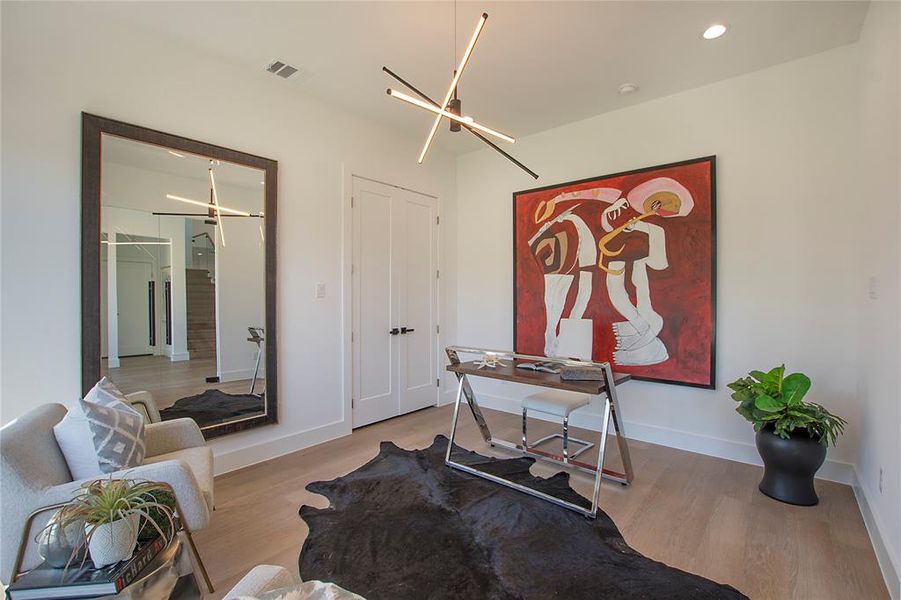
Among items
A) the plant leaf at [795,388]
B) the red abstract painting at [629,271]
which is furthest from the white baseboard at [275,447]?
the plant leaf at [795,388]

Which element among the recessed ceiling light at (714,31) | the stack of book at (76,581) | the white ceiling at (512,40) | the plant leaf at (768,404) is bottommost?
the stack of book at (76,581)

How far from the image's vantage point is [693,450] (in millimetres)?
3445

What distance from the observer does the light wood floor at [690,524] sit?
1954 millimetres

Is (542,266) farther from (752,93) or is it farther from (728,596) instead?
(728,596)

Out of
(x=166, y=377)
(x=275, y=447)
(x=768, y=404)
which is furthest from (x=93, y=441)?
(x=768, y=404)

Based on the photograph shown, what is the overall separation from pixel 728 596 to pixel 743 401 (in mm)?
1359

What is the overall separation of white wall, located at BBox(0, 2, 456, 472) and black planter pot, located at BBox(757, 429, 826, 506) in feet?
10.7

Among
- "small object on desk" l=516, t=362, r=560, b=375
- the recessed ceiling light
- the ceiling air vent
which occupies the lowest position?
"small object on desk" l=516, t=362, r=560, b=375

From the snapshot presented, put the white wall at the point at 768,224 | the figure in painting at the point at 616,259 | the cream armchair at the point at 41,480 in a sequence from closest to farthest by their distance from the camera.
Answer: the cream armchair at the point at 41,480 < the white wall at the point at 768,224 < the figure in painting at the point at 616,259

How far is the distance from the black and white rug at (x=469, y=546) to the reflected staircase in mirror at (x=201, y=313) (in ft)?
4.44

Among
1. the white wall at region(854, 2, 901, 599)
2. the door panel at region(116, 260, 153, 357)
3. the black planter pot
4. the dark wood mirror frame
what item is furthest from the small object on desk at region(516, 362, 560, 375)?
the dark wood mirror frame

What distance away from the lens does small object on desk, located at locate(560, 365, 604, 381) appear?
2586mm

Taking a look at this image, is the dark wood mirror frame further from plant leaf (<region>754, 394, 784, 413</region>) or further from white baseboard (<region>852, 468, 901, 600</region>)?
white baseboard (<region>852, 468, 901, 600</region>)

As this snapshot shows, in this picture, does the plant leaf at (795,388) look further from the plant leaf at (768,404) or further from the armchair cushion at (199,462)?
the armchair cushion at (199,462)
